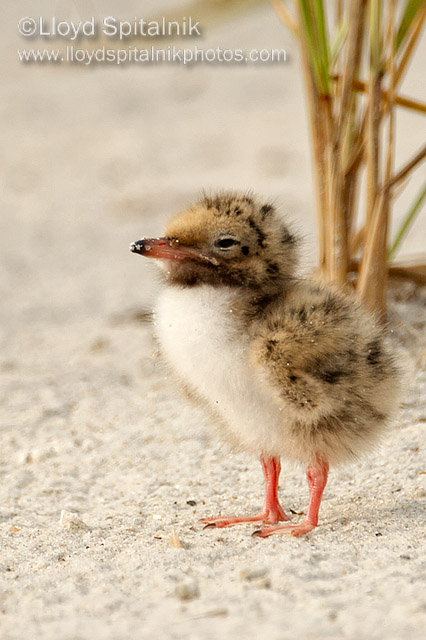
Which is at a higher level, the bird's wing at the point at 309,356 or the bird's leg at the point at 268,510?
the bird's wing at the point at 309,356

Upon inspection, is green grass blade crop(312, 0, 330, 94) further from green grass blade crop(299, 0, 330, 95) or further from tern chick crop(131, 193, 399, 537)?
tern chick crop(131, 193, 399, 537)

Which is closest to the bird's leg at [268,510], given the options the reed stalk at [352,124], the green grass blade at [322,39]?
the reed stalk at [352,124]

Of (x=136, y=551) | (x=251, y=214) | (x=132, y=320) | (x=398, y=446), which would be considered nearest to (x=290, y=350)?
(x=251, y=214)

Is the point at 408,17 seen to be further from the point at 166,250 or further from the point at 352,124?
the point at 166,250

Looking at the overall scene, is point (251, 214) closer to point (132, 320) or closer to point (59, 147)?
point (132, 320)

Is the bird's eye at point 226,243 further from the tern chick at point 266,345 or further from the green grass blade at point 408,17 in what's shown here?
the green grass blade at point 408,17

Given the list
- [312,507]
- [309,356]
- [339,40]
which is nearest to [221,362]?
[309,356]
